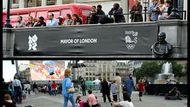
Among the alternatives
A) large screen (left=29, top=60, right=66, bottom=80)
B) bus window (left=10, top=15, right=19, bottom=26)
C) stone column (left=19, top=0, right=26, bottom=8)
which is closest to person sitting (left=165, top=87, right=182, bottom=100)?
Result: bus window (left=10, top=15, right=19, bottom=26)

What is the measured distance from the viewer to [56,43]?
1614 centimetres

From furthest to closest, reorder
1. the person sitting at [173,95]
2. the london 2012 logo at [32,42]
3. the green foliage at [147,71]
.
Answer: the green foliage at [147,71] → the person sitting at [173,95] → the london 2012 logo at [32,42]

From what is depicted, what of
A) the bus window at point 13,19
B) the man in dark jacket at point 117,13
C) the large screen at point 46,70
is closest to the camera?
the man in dark jacket at point 117,13

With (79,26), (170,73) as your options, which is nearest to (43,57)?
(79,26)

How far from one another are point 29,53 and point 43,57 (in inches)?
26.0

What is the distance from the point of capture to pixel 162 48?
13.5 metres

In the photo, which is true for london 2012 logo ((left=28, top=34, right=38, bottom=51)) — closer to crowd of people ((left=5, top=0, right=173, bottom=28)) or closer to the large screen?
crowd of people ((left=5, top=0, right=173, bottom=28))

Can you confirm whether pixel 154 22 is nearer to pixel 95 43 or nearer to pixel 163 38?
pixel 163 38

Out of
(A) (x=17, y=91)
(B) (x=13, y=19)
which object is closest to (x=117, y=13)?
(A) (x=17, y=91)

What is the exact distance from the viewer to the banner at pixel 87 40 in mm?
14333

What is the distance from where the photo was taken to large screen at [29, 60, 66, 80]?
36094 mm

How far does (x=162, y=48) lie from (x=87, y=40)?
305cm

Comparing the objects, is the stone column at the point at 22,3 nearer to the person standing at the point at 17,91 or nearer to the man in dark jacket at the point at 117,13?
the person standing at the point at 17,91

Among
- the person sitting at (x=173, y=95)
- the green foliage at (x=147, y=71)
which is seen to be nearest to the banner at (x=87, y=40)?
the person sitting at (x=173, y=95)
